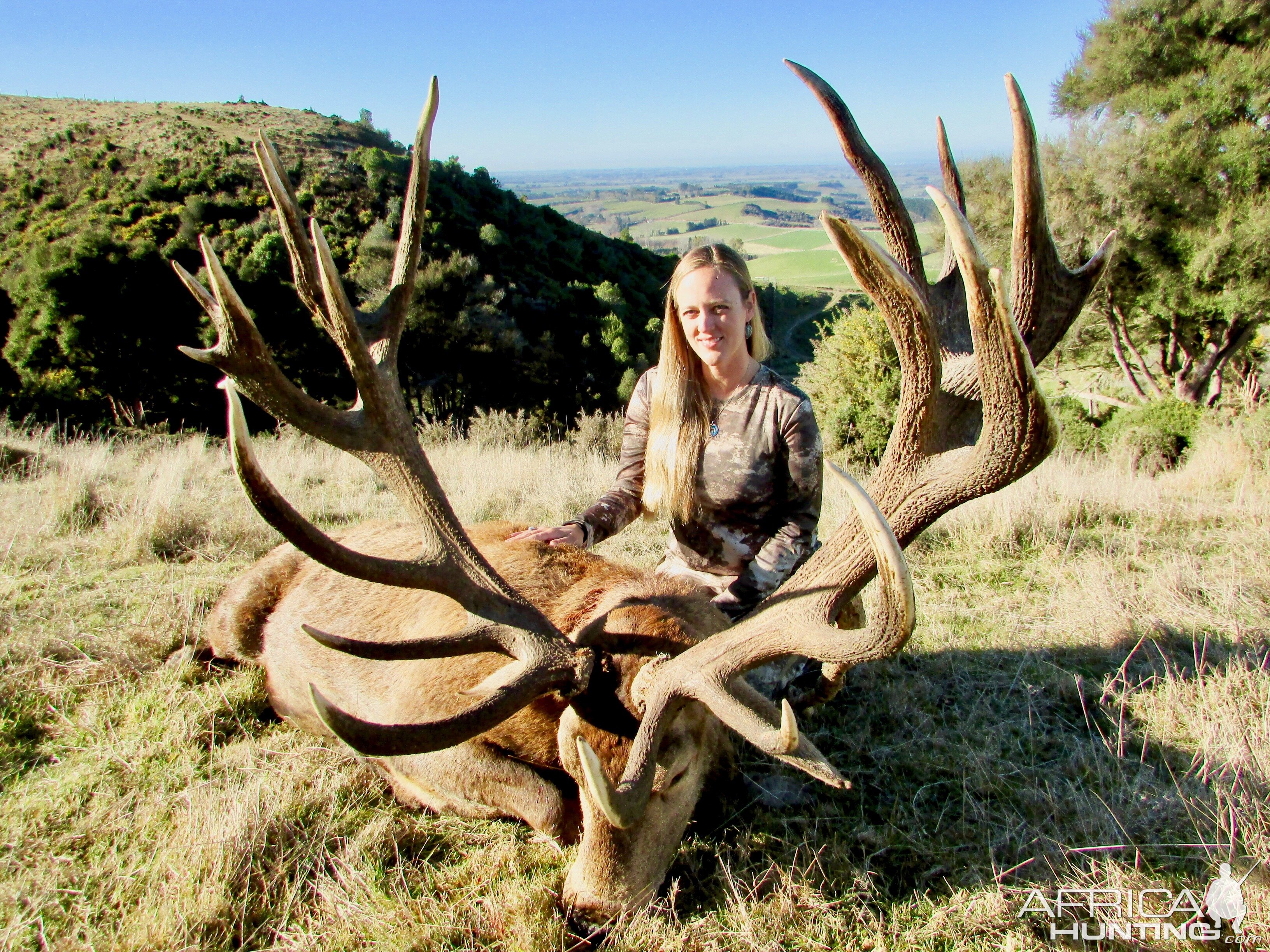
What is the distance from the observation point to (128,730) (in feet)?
9.97

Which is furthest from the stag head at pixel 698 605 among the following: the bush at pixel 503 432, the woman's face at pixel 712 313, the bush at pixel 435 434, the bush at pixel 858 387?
the bush at pixel 858 387

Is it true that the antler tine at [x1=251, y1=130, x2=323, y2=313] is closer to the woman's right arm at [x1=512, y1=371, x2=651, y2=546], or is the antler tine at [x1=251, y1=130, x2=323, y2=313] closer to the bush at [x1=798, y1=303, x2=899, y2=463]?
the woman's right arm at [x1=512, y1=371, x2=651, y2=546]

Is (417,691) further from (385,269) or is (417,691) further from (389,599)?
(385,269)

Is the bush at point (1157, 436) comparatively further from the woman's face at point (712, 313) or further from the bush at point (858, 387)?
the woman's face at point (712, 313)

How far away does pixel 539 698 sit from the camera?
2344 mm

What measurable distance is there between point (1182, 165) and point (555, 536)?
69.0 ft

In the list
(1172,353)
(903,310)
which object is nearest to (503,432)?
(903,310)

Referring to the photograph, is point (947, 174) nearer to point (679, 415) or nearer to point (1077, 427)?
point (679, 415)

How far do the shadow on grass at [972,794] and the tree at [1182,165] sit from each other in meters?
18.1

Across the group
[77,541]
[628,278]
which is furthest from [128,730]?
[628,278]

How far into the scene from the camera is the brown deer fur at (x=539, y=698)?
2121 millimetres

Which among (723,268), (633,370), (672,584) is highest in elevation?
(723,268)

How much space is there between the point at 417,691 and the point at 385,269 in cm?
2891

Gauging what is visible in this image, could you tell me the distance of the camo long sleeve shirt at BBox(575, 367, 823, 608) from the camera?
3.06 m
